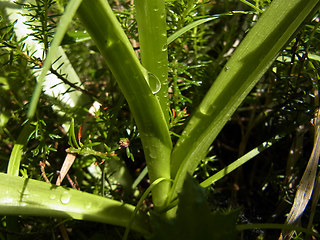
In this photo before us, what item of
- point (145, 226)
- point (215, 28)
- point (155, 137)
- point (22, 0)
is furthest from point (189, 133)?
point (215, 28)

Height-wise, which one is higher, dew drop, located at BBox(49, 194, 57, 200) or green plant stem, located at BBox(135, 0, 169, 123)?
green plant stem, located at BBox(135, 0, 169, 123)

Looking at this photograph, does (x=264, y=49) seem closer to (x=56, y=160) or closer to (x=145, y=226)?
(x=145, y=226)

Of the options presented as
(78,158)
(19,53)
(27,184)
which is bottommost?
(78,158)

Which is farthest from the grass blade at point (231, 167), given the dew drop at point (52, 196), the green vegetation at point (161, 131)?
the dew drop at point (52, 196)

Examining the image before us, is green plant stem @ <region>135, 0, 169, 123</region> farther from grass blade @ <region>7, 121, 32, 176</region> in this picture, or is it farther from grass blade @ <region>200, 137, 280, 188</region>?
grass blade @ <region>7, 121, 32, 176</region>

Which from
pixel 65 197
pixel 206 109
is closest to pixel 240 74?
pixel 206 109

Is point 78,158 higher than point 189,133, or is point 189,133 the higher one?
point 189,133

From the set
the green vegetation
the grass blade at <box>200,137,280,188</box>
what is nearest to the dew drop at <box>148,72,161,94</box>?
the green vegetation
